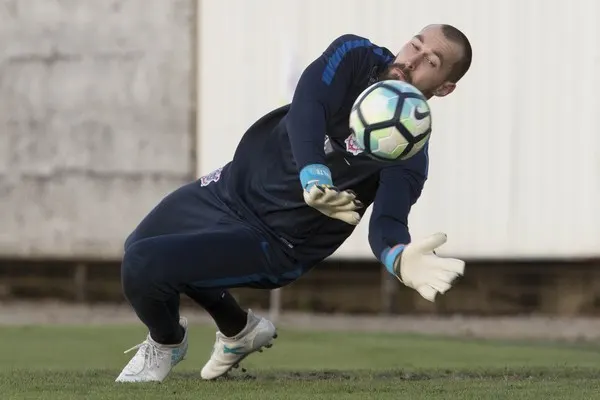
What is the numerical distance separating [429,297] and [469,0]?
8.74 m

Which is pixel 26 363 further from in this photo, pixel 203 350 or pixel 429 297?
pixel 429 297

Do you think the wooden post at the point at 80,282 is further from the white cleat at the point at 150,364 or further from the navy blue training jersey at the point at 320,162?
the navy blue training jersey at the point at 320,162

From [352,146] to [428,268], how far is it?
1136 mm

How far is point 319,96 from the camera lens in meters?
6.22

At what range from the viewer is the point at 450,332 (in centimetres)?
1270

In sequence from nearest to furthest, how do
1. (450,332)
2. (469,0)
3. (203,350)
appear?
(203,350), (450,332), (469,0)

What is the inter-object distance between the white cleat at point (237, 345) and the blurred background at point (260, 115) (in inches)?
260

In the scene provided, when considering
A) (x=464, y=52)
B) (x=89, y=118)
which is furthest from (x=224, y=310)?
(x=89, y=118)

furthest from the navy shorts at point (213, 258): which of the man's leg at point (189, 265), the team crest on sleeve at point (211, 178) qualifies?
the team crest on sleeve at point (211, 178)

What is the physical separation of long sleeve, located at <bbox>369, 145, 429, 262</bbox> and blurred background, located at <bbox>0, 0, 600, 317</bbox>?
758 centimetres

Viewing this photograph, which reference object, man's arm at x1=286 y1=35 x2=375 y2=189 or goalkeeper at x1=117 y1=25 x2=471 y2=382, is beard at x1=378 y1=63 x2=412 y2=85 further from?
man's arm at x1=286 y1=35 x2=375 y2=189

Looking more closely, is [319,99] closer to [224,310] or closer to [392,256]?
[392,256]

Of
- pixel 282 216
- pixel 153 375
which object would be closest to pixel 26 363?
pixel 153 375

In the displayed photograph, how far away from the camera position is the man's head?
6293mm
